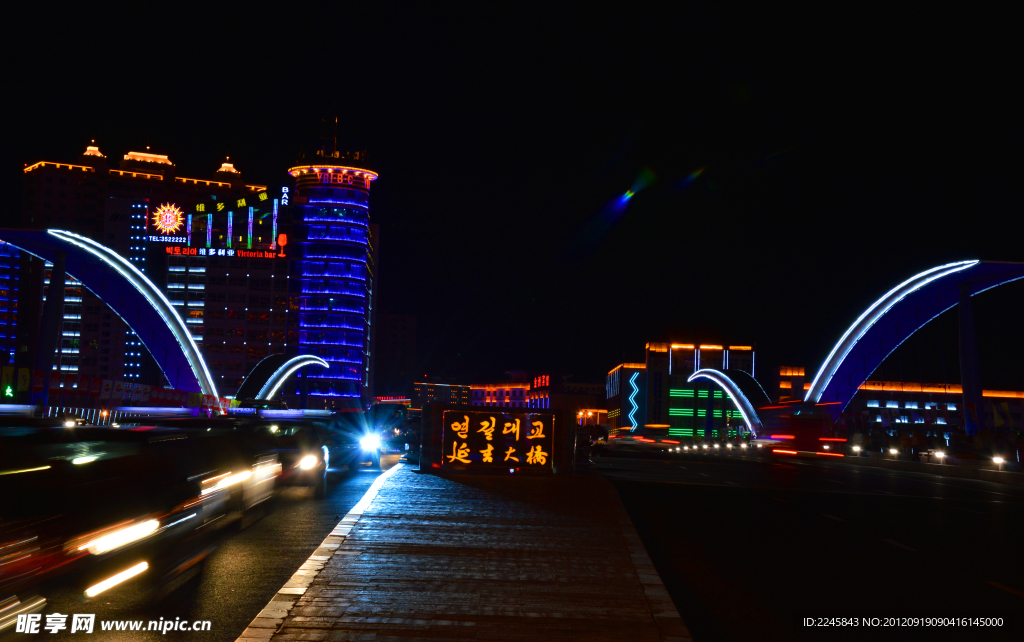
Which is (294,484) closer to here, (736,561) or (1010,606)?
(736,561)

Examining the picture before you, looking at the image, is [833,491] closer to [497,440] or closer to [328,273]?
[497,440]

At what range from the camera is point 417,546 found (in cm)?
1007

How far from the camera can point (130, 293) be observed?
81.9 meters

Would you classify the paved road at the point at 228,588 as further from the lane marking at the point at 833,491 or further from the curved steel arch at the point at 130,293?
the curved steel arch at the point at 130,293

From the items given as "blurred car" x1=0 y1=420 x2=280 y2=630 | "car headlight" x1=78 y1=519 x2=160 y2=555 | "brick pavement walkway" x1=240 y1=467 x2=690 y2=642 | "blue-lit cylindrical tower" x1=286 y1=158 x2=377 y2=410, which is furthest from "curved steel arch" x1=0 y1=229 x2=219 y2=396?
"car headlight" x1=78 y1=519 x2=160 y2=555

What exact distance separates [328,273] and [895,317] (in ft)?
301

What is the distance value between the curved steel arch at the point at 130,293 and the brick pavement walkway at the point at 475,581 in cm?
6298

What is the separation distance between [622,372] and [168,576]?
510 ft

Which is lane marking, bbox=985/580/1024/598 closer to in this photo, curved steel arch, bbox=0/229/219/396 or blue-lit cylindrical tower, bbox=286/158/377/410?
curved steel arch, bbox=0/229/219/396

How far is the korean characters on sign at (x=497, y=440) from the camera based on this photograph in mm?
19656

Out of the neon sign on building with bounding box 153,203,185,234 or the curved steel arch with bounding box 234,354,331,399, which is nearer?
the curved steel arch with bounding box 234,354,331,399

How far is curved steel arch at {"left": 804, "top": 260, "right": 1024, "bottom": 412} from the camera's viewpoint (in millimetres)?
66625

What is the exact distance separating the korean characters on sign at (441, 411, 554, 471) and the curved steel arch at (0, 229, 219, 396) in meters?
55.9

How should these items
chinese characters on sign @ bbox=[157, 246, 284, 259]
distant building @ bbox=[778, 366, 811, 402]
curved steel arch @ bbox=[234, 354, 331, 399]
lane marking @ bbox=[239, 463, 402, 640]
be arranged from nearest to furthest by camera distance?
1. lane marking @ bbox=[239, 463, 402, 640]
2. curved steel arch @ bbox=[234, 354, 331, 399]
3. chinese characters on sign @ bbox=[157, 246, 284, 259]
4. distant building @ bbox=[778, 366, 811, 402]
